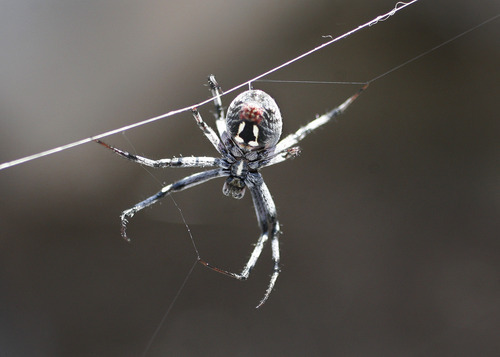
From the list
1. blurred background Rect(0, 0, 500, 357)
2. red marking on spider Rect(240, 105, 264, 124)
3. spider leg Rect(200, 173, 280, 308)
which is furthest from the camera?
blurred background Rect(0, 0, 500, 357)

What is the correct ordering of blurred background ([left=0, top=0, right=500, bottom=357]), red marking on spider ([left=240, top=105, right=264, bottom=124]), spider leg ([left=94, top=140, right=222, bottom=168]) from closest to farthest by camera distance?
red marking on spider ([left=240, top=105, right=264, bottom=124]) < spider leg ([left=94, top=140, right=222, bottom=168]) < blurred background ([left=0, top=0, right=500, bottom=357])

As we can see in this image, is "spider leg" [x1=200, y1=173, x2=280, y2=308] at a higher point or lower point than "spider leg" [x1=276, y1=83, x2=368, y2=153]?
lower

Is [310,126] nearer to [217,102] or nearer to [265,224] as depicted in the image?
[217,102]

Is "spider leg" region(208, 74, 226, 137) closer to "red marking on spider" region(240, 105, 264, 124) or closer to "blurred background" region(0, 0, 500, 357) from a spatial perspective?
"red marking on spider" region(240, 105, 264, 124)

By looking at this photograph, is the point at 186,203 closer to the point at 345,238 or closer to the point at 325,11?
the point at 345,238

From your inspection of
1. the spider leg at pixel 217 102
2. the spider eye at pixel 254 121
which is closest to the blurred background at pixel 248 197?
the spider leg at pixel 217 102

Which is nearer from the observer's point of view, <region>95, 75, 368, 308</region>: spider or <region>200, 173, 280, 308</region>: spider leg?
<region>95, 75, 368, 308</region>: spider

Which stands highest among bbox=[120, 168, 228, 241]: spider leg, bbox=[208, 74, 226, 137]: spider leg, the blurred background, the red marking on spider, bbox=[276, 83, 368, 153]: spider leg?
the blurred background

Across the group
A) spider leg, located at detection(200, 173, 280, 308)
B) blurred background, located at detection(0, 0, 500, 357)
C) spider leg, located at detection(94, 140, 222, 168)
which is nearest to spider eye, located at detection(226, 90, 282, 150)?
spider leg, located at detection(94, 140, 222, 168)
